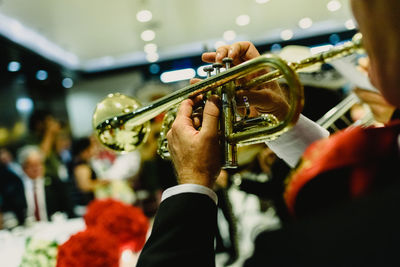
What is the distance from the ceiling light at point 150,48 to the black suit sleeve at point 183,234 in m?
6.53

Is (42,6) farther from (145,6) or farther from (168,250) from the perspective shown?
(168,250)

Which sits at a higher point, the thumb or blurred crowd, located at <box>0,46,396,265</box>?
the thumb

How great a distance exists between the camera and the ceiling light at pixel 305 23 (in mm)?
6183

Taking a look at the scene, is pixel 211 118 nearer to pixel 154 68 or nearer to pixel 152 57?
pixel 152 57

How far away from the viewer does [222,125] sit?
0.85m

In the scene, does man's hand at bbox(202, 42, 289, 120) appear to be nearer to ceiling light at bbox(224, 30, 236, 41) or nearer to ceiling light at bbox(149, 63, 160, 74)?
ceiling light at bbox(224, 30, 236, 41)

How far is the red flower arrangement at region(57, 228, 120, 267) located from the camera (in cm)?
95

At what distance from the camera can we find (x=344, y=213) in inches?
14.7

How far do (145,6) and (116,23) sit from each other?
82 centimetres

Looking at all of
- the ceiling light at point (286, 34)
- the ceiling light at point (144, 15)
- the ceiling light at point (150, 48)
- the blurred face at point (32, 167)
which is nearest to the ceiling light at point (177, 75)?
the ceiling light at point (150, 48)

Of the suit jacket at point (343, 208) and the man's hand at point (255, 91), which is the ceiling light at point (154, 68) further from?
the suit jacket at point (343, 208)

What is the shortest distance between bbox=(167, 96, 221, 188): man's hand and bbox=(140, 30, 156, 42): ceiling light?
17.6 ft

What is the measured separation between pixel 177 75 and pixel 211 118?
704 cm

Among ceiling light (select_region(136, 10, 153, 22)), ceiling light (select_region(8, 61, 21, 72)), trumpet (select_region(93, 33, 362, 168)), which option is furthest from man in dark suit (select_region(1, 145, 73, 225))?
ceiling light (select_region(8, 61, 21, 72))
